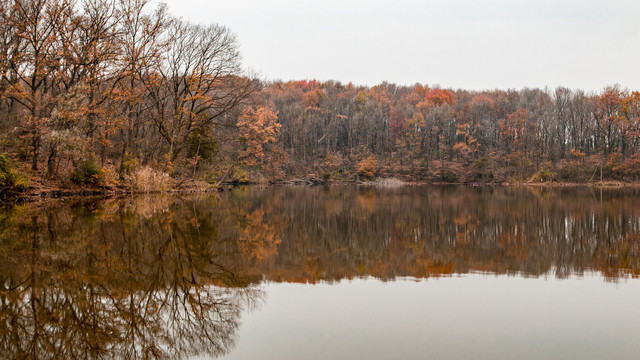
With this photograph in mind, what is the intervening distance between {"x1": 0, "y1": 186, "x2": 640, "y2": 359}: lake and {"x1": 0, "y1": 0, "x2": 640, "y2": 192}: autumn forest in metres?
14.6

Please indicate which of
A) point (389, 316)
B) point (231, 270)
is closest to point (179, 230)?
point (231, 270)

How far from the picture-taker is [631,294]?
19.7 ft

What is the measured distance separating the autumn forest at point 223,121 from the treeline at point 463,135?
25cm

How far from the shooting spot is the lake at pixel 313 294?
4.23 metres

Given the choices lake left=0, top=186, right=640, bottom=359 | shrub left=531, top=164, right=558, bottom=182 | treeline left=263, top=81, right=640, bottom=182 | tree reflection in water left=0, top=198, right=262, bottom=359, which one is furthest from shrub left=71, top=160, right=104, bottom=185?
shrub left=531, top=164, right=558, bottom=182

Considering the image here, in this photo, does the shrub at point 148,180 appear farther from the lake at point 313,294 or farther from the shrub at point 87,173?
the lake at point 313,294

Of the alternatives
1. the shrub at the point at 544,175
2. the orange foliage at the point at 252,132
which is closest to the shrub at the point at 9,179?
the orange foliage at the point at 252,132

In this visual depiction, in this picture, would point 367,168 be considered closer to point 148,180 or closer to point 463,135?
point 463,135

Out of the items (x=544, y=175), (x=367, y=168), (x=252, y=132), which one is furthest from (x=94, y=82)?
(x=544, y=175)

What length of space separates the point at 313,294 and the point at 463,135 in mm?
79295

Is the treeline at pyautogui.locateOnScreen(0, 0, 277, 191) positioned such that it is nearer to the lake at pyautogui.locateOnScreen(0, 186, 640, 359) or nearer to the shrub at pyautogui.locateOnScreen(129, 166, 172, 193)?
the shrub at pyautogui.locateOnScreen(129, 166, 172, 193)

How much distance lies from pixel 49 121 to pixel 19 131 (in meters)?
2.79

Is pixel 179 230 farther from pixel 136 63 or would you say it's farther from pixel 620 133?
pixel 620 133

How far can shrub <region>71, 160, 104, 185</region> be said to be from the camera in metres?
24.3
